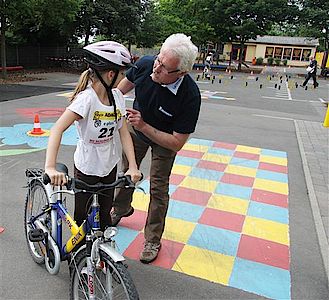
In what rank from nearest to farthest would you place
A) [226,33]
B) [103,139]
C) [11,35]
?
[103,139]
[11,35]
[226,33]

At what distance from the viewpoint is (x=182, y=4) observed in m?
32.6

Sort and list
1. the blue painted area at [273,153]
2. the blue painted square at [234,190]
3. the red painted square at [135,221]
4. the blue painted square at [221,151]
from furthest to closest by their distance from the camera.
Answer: the blue painted area at [273,153] < the blue painted square at [221,151] < the blue painted square at [234,190] < the red painted square at [135,221]

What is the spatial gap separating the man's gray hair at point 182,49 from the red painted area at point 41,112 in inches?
244

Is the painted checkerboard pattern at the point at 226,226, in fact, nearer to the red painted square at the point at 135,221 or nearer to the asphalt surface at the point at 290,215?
the red painted square at the point at 135,221

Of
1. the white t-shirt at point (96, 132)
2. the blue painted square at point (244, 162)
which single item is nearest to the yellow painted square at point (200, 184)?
the blue painted square at point (244, 162)

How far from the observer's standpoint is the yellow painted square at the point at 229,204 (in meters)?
4.08

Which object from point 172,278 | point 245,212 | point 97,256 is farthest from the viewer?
point 245,212

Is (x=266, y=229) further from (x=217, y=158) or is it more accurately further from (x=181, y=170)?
(x=217, y=158)

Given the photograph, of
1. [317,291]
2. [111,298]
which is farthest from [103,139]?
[317,291]

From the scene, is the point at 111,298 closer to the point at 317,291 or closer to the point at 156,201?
the point at 156,201

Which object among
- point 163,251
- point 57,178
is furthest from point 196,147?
point 57,178

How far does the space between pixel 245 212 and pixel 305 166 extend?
236cm

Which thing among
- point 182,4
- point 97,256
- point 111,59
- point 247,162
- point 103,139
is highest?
point 182,4

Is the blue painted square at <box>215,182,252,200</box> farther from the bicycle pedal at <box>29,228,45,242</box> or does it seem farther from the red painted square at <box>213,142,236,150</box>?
the bicycle pedal at <box>29,228,45,242</box>
